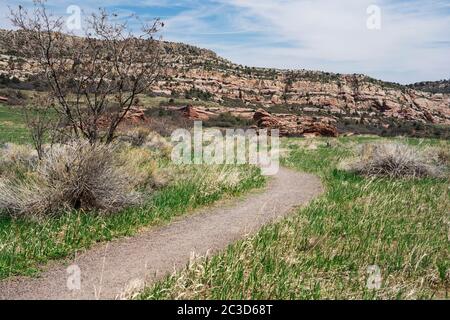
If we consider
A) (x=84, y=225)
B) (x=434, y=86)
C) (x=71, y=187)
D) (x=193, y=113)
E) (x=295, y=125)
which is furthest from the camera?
(x=434, y=86)

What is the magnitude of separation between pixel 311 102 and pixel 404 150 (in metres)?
82.9

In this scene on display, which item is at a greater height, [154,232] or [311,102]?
[311,102]

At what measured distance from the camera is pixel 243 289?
16.2 ft

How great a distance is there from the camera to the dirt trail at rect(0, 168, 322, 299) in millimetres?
5086

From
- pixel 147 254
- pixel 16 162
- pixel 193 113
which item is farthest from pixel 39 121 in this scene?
pixel 193 113

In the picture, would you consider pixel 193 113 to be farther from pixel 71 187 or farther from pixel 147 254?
pixel 147 254

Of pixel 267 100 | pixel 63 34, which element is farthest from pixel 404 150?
pixel 267 100

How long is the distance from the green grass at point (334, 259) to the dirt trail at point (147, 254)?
0.50 metres

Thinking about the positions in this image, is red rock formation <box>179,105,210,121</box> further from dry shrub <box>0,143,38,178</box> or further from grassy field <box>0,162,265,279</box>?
grassy field <box>0,162,265,279</box>

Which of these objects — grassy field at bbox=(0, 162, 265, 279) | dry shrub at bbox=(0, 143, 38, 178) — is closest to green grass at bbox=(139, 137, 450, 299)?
grassy field at bbox=(0, 162, 265, 279)

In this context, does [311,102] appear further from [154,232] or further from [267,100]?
[154,232]

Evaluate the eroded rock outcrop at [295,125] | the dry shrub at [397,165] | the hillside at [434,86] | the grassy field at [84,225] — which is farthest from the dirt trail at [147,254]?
the hillside at [434,86]

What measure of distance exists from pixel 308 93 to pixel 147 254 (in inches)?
3844

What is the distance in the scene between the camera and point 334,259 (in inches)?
238
